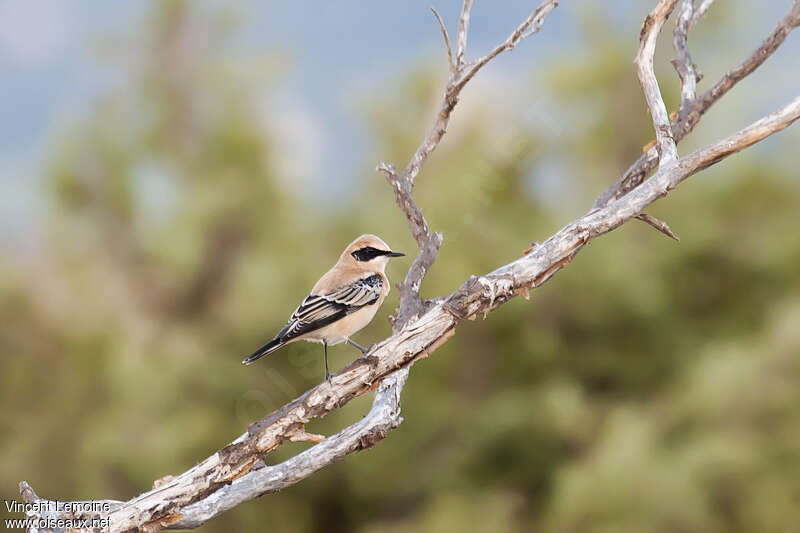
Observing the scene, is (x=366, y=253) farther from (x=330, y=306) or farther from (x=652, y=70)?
(x=652, y=70)

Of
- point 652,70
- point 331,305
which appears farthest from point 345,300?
point 652,70

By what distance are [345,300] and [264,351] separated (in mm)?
316

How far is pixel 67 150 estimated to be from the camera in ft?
23.2

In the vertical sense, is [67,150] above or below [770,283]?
above

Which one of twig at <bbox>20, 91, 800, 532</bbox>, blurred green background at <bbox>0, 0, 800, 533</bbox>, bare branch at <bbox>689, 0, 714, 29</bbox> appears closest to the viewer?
twig at <bbox>20, 91, 800, 532</bbox>

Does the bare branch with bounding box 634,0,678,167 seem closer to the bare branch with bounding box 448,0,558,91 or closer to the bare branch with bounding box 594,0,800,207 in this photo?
the bare branch with bounding box 594,0,800,207

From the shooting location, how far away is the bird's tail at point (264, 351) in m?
1.95

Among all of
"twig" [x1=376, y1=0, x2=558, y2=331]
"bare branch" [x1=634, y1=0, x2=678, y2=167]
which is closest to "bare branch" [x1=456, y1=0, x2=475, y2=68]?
"twig" [x1=376, y1=0, x2=558, y2=331]

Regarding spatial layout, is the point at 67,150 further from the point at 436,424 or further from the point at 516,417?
the point at 516,417

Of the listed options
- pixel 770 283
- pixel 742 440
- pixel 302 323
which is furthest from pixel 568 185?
pixel 302 323

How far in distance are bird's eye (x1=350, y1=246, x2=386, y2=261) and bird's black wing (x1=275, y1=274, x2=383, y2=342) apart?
2.4 inches

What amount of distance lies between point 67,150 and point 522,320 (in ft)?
13.6

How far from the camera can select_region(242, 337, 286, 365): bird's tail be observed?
1952mm

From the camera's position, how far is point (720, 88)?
2.44 m
